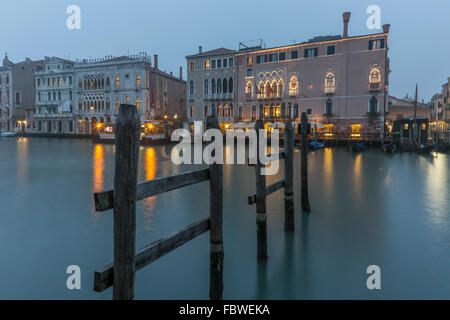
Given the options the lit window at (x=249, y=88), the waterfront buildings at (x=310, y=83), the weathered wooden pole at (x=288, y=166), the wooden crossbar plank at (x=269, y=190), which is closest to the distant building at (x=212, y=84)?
the waterfront buildings at (x=310, y=83)

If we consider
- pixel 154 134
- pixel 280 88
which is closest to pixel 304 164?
pixel 154 134

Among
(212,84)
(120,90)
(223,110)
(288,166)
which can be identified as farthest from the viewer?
(120,90)

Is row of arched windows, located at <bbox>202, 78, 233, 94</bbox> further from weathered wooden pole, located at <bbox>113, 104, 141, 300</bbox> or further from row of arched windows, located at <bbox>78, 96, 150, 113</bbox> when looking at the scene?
weathered wooden pole, located at <bbox>113, 104, 141, 300</bbox>

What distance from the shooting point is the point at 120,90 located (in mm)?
48438

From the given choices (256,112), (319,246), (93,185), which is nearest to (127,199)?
(319,246)

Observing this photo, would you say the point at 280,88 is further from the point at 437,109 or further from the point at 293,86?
the point at 437,109

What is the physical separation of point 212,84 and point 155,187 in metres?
42.1

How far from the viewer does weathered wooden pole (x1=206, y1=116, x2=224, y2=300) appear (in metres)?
3.75

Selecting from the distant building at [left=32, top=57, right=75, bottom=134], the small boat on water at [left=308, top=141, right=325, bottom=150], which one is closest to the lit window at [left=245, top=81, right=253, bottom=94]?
the small boat on water at [left=308, top=141, right=325, bottom=150]

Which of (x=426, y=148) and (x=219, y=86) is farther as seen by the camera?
(x=219, y=86)

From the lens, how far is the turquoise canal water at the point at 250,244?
468 centimetres

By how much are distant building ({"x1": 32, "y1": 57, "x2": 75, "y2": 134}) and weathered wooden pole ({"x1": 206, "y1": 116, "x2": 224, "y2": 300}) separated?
55720 mm

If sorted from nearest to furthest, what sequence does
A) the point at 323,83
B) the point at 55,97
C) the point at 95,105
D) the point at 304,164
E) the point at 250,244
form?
the point at 250,244 → the point at 304,164 → the point at 323,83 → the point at 95,105 → the point at 55,97
